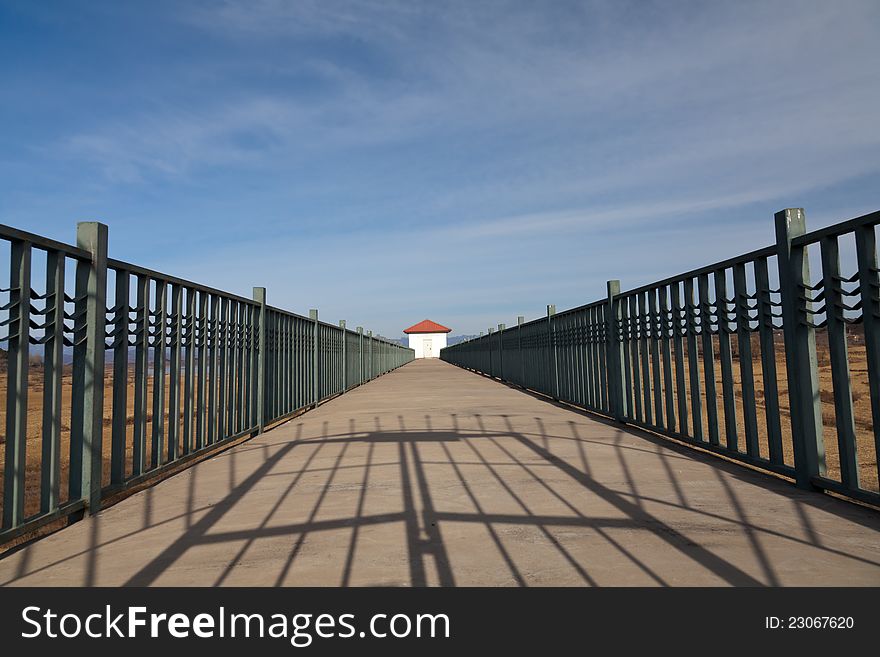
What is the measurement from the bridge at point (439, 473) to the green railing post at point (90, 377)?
0.04 ft

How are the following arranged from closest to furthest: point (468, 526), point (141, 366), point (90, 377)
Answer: point (468, 526), point (90, 377), point (141, 366)

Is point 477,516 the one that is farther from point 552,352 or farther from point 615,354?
point 552,352

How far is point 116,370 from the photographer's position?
163 inches

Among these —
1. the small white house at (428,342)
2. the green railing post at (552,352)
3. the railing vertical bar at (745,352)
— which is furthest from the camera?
the small white house at (428,342)

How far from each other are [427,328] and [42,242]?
98.5 metres

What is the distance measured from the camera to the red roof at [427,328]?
96863 millimetres

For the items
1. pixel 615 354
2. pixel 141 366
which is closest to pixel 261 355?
pixel 141 366

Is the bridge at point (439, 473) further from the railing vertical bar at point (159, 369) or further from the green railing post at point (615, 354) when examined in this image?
the green railing post at point (615, 354)

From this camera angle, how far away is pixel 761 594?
2.23m

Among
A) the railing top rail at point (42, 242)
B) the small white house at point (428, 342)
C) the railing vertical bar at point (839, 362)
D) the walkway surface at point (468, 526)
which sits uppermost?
the small white house at point (428, 342)

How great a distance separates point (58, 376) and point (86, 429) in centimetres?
54

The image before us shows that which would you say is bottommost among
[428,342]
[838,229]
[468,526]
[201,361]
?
[468,526]

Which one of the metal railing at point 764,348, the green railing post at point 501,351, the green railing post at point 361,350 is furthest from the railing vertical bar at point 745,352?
the green railing post at point 361,350

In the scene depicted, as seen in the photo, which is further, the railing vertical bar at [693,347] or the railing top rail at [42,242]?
the railing vertical bar at [693,347]
